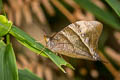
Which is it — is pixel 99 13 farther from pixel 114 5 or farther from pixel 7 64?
pixel 7 64

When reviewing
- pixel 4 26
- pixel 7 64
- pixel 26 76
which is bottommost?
pixel 26 76

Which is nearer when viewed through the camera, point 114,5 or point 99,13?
point 114,5

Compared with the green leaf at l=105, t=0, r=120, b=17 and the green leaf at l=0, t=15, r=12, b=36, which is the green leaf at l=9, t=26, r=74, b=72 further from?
the green leaf at l=105, t=0, r=120, b=17

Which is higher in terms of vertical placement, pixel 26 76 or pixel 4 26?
pixel 4 26

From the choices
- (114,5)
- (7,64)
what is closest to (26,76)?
(7,64)

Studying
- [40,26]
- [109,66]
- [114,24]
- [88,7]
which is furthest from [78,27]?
[40,26]

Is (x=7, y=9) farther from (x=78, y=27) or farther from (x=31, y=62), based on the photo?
(x=78, y=27)
